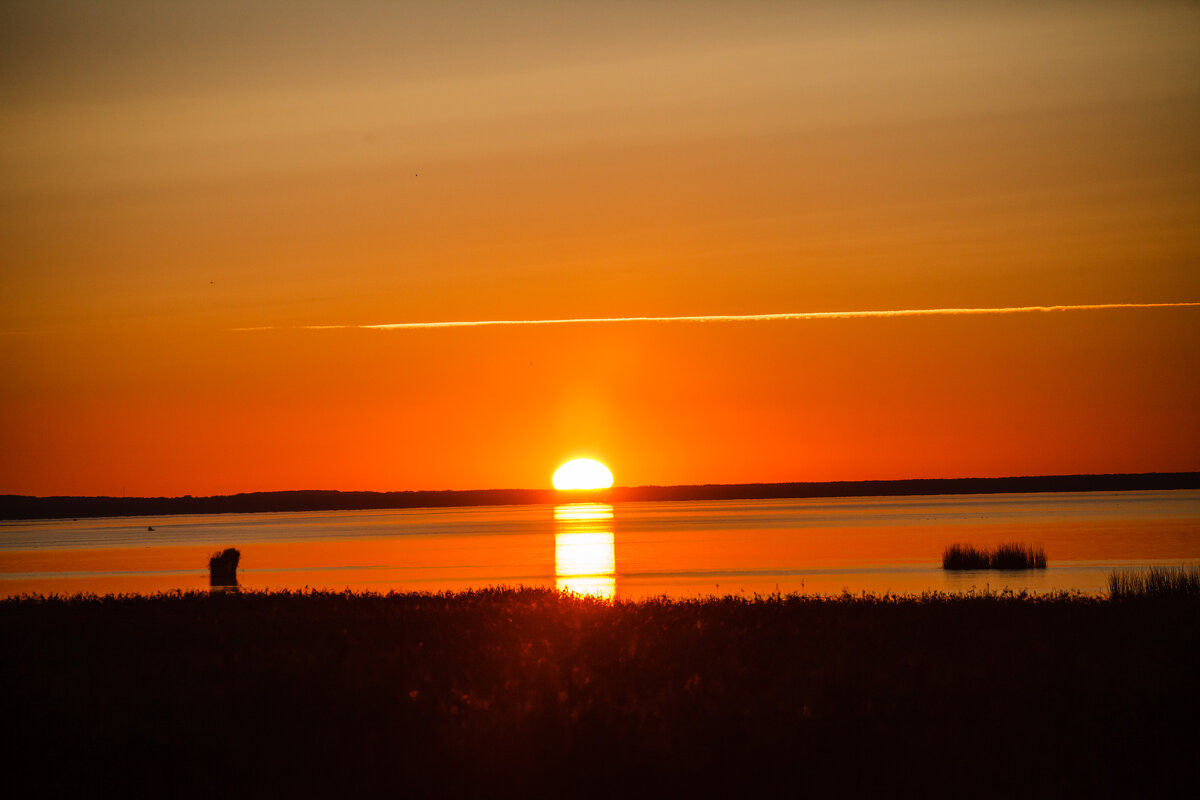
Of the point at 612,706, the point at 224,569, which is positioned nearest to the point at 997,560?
the point at 224,569

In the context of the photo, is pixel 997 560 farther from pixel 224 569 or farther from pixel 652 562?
pixel 224 569

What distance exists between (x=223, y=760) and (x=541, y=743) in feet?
12.2

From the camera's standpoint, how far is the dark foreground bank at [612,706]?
12.8 meters

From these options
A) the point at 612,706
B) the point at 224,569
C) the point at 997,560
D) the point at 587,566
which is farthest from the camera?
the point at 587,566

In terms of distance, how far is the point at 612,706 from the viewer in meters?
15.4

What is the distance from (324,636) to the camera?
23.5 metres

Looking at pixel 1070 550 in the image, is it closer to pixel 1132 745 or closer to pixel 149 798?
pixel 1132 745

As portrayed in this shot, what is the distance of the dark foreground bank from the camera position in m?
12.8

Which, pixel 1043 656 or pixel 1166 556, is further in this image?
pixel 1166 556

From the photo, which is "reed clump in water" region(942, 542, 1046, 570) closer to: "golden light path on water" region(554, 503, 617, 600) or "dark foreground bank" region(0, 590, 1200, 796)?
"golden light path on water" region(554, 503, 617, 600)

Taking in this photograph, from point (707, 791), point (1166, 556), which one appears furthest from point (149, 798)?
point (1166, 556)

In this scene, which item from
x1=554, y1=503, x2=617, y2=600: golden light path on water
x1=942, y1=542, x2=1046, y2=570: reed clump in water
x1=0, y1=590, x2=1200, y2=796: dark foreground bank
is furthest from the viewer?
x1=942, y1=542, x2=1046, y2=570: reed clump in water

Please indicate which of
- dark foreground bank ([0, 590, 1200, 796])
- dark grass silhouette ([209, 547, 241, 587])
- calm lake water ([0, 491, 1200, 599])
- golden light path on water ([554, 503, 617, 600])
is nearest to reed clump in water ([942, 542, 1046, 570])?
calm lake water ([0, 491, 1200, 599])

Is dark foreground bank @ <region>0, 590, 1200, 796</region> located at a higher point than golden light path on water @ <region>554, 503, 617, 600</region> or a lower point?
lower
